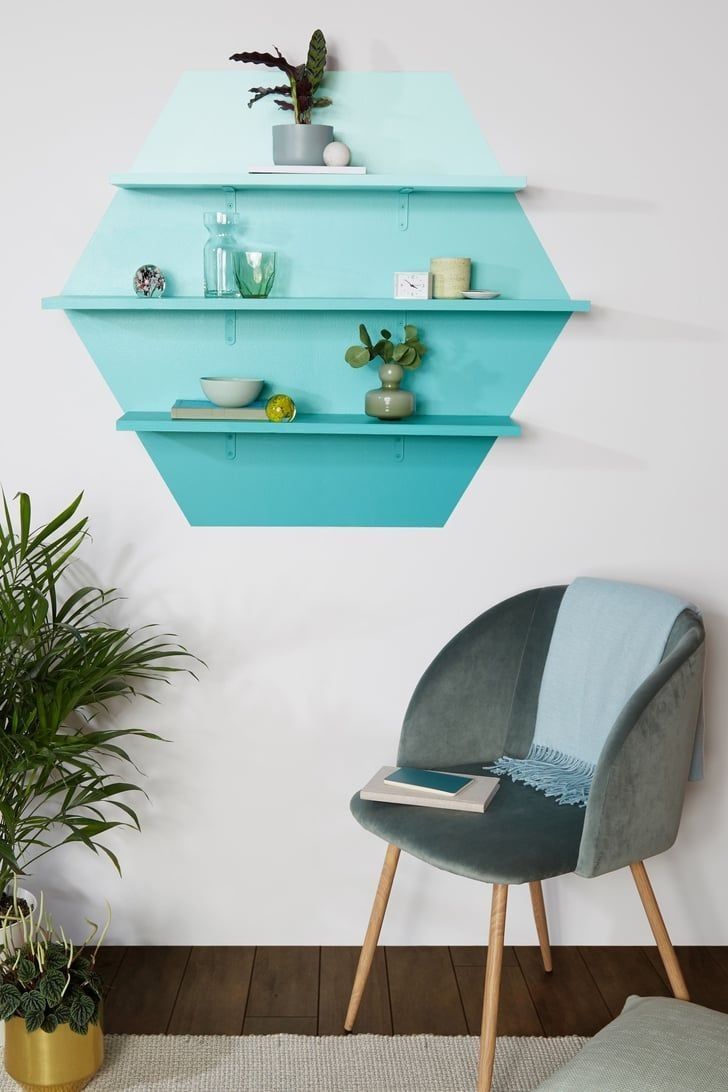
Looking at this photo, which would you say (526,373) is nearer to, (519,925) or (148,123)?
(148,123)

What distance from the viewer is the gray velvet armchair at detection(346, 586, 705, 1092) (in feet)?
6.44

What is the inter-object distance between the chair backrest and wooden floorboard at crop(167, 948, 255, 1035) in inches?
25.6

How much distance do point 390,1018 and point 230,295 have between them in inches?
62.5

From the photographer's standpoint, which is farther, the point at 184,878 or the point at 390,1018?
the point at 184,878

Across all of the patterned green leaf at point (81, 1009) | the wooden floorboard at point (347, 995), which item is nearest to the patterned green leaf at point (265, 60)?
the patterned green leaf at point (81, 1009)

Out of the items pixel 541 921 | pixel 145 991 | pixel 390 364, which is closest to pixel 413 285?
pixel 390 364

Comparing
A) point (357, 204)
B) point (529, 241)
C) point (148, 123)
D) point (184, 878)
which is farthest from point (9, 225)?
point (184, 878)

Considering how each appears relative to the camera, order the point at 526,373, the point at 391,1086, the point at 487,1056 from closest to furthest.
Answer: the point at 487,1056, the point at 391,1086, the point at 526,373

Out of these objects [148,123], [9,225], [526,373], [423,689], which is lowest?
[423,689]

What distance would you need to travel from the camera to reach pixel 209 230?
2369mm

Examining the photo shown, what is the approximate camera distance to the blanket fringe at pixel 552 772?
2219mm

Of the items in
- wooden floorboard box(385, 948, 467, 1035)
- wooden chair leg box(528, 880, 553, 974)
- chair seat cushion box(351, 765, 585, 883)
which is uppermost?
chair seat cushion box(351, 765, 585, 883)

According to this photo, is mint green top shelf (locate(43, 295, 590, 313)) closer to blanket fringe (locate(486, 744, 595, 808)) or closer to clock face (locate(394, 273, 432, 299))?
clock face (locate(394, 273, 432, 299))

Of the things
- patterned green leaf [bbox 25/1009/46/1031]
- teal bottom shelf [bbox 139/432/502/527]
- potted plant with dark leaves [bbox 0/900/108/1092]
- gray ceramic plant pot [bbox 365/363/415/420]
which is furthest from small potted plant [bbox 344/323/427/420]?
patterned green leaf [bbox 25/1009/46/1031]
